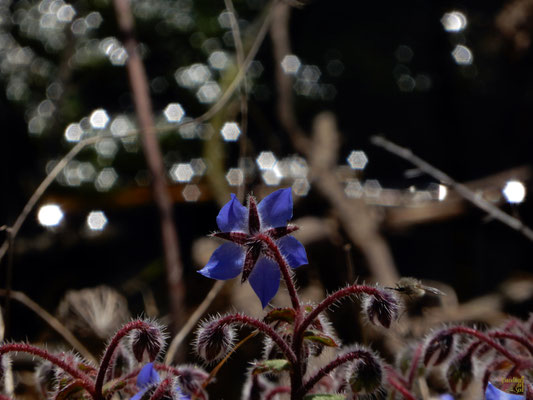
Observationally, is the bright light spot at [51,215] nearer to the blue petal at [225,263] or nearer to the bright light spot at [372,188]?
the bright light spot at [372,188]

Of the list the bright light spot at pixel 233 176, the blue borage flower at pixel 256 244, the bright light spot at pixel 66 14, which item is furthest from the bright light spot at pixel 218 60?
the blue borage flower at pixel 256 244

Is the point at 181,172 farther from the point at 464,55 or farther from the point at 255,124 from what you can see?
the point at 464,55

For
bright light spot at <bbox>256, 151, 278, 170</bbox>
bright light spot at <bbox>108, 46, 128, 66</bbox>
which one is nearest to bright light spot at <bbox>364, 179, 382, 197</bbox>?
bright light spot at <bbox>256, 151, 278, 170</bbox>

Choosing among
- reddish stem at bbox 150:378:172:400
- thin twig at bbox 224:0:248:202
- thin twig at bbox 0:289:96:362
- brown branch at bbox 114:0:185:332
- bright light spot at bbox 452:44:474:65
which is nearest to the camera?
reddish stem at bbox 150:378:172:400

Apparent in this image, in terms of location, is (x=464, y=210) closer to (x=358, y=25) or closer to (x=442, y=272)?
(x=442, y=272)

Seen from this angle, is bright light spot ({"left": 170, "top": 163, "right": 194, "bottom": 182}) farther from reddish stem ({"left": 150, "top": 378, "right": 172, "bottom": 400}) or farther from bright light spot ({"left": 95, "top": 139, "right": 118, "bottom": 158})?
reddish stem ({"left": 150, "top": 378, "right": 172, "bottom": 400})
